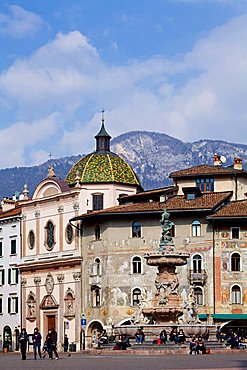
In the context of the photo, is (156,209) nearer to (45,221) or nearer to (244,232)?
(244,232)

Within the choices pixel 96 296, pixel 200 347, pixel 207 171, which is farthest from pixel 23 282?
pixel 200 347

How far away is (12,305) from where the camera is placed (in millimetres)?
95125

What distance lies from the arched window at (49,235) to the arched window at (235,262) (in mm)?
18215

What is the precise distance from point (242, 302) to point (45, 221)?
70.1ft

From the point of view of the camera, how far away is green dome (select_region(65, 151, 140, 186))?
3561 inches

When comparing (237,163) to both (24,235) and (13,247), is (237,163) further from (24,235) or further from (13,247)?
(13,247)

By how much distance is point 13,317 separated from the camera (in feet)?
309

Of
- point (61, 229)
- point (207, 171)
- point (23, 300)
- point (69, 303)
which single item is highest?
point (207, 171)

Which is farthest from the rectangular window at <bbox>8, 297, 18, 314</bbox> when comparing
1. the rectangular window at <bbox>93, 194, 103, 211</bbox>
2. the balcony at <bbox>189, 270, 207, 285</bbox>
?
the balcony at <bbox>189, 270, 207, 285</bbox>

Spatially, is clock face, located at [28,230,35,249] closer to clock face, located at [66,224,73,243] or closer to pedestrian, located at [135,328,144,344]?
clock face, located at [66,224,73,243]

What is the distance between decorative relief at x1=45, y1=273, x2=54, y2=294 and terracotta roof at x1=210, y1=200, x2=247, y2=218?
18.0m

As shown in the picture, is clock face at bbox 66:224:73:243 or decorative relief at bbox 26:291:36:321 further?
decorative relief at bbox 26:291:36:321

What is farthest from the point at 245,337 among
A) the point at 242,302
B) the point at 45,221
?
the point at 45,221

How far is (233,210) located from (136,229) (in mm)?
7956
